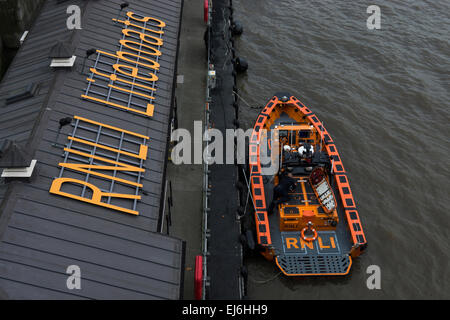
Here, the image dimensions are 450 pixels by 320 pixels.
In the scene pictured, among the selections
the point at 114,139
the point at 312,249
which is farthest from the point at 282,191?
the point at 114,139

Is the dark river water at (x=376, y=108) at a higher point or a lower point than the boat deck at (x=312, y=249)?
higher

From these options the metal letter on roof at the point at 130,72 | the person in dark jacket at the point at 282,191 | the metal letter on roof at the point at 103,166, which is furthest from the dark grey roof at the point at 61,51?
the person in dark jacket at the point at 282,191

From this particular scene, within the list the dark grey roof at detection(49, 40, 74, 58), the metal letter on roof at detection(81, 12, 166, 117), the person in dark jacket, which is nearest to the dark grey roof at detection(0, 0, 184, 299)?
the metal letter on roof at detection(81, 12, 166, 117)

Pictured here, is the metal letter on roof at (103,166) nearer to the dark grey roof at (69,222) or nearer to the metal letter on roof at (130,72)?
the dark grey roof at (69,222)

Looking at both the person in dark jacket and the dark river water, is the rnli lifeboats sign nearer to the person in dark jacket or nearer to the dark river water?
the person in dark jacket

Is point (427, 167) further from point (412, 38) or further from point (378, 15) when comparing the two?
point (378, 15)

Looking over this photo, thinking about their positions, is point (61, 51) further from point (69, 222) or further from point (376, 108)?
point (376, 108)
